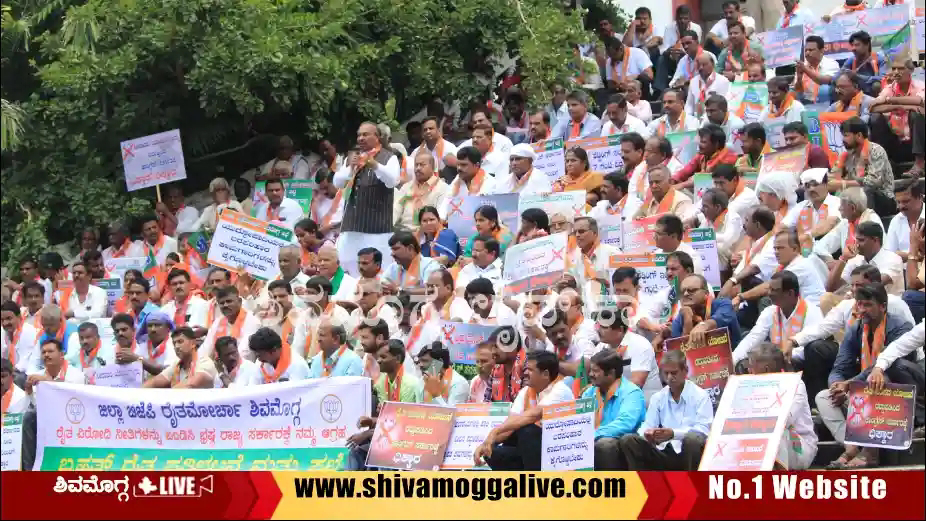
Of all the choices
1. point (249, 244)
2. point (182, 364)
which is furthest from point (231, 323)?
point (249, 244)

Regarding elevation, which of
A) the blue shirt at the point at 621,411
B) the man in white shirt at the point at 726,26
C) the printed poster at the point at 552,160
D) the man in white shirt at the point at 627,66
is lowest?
Answer: the blue shirt at the point at 621,411

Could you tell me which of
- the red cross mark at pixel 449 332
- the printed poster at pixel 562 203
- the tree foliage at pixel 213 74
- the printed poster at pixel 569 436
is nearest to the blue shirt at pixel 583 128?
the tree foliage at pixel 213 74

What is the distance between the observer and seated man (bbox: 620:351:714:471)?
12289mm

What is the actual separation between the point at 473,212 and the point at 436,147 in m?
2.36

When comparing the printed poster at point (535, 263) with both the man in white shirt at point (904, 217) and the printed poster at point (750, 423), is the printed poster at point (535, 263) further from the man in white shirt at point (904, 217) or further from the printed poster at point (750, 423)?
the printed poster at point (750, 423)

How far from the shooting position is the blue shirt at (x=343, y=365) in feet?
47.6

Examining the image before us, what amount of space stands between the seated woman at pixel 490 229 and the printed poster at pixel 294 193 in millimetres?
3444

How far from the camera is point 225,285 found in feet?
55.1

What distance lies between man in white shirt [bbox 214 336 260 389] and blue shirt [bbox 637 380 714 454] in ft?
12.5

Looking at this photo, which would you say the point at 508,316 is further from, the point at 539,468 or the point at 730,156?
the point at 730,156

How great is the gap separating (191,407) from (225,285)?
220 cm

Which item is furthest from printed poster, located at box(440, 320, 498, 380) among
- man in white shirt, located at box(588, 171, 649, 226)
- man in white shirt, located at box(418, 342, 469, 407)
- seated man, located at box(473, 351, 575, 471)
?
man in white shirt, located at box(588, 171, 649, 226)

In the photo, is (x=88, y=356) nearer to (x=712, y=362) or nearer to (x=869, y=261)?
(x=712, y=362)

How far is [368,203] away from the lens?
1728 cm
